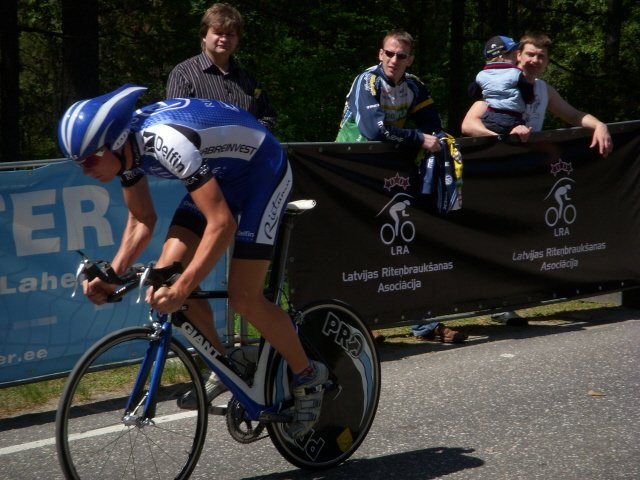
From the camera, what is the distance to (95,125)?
388 centimetres

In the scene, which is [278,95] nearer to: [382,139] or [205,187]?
[382,139]

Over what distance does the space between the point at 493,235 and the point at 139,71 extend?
42.2 ft

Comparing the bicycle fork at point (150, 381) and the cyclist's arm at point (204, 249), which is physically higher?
the cyclist's arm at point (204, 249)

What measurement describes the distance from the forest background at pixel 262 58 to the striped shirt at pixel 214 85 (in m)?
7.87

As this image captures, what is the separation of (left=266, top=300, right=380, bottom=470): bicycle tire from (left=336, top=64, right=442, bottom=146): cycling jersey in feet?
9.01

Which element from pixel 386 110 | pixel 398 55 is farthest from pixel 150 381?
pixel 398 55

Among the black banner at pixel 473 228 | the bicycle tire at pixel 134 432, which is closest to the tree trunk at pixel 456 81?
the black banner at pixel 473 228

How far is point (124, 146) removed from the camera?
4.10 m

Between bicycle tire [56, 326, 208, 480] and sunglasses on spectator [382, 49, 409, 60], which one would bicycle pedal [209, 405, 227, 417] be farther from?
sunglasses on spectator [382, 49, 409, 60]

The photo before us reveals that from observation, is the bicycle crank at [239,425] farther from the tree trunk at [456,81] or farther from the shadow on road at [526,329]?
the tree trunk at [456,81]

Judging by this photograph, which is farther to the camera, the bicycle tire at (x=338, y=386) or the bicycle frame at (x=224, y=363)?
the bicycle tire at (x=338, y=386)

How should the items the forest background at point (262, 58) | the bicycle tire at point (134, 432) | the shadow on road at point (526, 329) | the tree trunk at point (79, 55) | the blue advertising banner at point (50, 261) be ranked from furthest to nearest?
the forest background at point (262, 58) → the tree trunk at point (79, 55) → the shadow on road at point (526, 329) → the blue advertising banner at point (50, 261) → the bicycle tire at point (134, 432)

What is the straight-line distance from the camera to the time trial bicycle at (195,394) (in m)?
4.18

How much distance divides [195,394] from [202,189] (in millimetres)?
966
